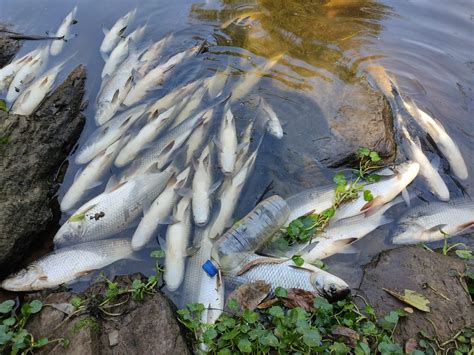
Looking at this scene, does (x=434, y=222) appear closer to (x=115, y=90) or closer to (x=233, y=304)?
(x=233, y=304)

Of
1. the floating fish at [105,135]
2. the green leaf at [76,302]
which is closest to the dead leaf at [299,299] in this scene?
the green leaf at [76,302]

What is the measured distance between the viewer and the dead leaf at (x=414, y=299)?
3.75 meters

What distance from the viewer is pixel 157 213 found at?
15.5ft

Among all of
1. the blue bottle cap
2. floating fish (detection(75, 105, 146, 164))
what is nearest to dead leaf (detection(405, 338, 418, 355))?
the blue bottle cap

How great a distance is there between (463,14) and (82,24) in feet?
26.2

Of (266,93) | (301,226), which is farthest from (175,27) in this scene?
(301,226)

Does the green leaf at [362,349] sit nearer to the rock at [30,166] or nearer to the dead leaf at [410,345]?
the dead leaf at [410,345]

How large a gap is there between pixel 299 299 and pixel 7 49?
6.98 meters

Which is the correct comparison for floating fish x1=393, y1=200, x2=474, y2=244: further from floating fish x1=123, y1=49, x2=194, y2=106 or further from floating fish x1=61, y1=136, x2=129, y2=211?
floating fish x1=123, y1=49, x2=194, y2=106

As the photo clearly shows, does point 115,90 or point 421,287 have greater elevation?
point 115,90

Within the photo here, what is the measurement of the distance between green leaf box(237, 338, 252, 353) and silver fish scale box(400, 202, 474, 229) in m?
2.61

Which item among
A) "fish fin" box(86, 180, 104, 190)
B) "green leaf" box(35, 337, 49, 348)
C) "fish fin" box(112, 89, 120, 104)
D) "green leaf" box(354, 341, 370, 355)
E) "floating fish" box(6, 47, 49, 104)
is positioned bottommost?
"green leaf" box(354, 341, 370, 355)

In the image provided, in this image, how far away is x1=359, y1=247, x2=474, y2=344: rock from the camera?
3.67m

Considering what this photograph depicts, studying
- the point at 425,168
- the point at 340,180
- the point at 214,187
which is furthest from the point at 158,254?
the point at 425,168
